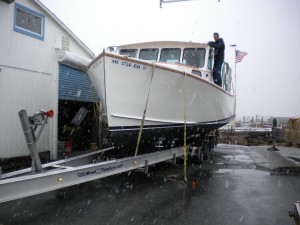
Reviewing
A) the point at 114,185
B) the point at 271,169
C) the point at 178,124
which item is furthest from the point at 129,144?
the point at 271,169

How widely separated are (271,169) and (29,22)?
829 cm

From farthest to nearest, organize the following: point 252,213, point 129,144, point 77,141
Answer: point 77,141 → point 129,144 → point 252,213

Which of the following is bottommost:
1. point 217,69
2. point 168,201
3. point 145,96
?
point 168,201

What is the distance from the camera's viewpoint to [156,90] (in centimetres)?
671

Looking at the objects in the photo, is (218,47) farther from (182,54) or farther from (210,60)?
(182,54)

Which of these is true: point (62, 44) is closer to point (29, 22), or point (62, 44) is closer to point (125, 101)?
point (29, 22)

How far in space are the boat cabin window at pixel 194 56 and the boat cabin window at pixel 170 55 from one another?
0.72ft

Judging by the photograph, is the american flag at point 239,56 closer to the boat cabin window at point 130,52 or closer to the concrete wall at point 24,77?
the boat cabin window at point 130,52

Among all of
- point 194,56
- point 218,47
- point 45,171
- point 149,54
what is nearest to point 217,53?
point 218,47

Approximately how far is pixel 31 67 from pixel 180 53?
14.9 ft

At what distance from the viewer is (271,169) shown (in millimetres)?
8133

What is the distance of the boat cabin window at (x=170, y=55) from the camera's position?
888 centimetres

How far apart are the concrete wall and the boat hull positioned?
2.49m

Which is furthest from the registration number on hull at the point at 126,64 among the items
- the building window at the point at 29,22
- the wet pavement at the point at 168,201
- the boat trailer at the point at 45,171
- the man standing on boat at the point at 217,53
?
the building window at the point at 29,22
